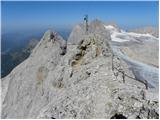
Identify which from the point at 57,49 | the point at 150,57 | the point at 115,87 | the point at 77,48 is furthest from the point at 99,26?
the point at 115,87

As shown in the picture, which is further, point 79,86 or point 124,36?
point 124,36

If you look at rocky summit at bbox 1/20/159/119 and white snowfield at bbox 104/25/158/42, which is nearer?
rocky summit at bbox 1/20/159/119

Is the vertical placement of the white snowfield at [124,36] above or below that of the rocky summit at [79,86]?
below

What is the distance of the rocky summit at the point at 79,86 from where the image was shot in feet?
31.7

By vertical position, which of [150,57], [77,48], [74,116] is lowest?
[150,57]

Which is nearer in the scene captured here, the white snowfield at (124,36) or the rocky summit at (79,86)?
the rocky summit at (79,86)

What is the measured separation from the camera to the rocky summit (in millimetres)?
9664

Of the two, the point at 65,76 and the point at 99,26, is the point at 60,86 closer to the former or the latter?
the point at 65,76

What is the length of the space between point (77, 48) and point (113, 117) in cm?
577

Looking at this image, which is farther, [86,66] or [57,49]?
[57,49]

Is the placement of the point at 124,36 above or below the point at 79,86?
below

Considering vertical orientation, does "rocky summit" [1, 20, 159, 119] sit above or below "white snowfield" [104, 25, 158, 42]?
above

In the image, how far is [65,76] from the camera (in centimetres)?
1396

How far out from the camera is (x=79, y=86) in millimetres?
11633
